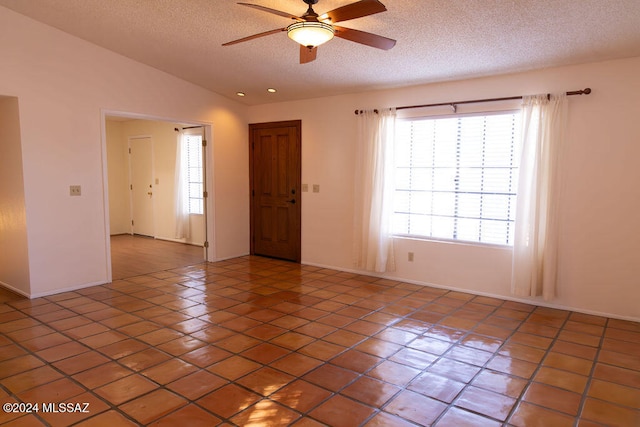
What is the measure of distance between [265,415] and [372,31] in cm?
324

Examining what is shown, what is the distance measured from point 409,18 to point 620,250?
2.98 metres

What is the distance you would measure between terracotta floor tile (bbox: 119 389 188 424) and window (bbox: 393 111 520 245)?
3.54 m

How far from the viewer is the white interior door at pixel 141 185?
27.5 ft

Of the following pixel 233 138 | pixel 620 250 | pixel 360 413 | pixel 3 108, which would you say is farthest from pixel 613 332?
pixel 3 108

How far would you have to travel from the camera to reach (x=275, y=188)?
6.55 metres

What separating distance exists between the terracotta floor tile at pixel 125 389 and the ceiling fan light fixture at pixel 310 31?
258 cm

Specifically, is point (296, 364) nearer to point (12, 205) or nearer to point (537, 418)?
point (537, 418)

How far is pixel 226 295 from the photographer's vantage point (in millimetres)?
4613

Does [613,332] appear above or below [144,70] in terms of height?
below

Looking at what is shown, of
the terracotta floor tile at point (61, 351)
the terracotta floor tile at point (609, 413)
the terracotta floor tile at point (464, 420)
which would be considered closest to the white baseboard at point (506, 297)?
the terracotta floor tile at point (609, 413)

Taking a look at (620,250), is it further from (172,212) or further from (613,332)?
(172,212)

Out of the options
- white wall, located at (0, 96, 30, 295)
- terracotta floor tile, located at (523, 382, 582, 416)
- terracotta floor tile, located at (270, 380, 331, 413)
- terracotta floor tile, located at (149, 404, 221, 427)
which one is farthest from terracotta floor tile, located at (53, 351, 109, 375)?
terracotta floor tile, located at (523, 382, 582, 416)

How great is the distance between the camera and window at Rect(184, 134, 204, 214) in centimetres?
741

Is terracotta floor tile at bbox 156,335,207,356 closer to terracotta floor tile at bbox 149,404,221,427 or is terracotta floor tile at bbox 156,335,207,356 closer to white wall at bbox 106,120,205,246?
terracotta floor tile at bbox 149,404,221,427
